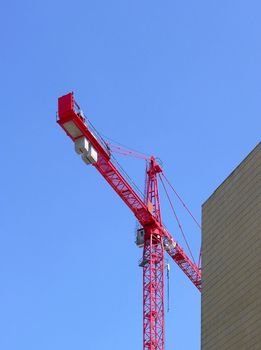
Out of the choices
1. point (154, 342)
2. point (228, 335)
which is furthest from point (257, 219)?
point (154, 342)

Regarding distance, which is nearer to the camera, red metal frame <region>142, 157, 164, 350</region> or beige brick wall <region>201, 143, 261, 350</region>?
beige brick wall <region>201, 143, 261, 350</region>

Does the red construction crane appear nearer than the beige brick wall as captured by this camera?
A: No

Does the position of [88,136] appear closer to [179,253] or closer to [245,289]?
[179,253]

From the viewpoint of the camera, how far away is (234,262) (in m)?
42.4

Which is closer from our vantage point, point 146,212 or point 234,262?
point 234,262

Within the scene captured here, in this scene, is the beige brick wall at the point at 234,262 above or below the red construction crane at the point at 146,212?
below

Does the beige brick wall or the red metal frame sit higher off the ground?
the red metal frame

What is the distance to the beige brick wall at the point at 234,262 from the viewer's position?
39.5m

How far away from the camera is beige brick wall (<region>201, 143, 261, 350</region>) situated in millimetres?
39500

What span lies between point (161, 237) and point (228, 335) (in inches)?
2449

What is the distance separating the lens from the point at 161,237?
339 ft

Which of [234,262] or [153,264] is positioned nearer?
[234,262]

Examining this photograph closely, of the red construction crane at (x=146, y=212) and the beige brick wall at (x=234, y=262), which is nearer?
the beige brick wall at (x=234, y=262)

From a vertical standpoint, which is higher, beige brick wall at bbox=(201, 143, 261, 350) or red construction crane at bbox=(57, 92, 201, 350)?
red construction crane at bbox=(57, 92, 201, 350)
